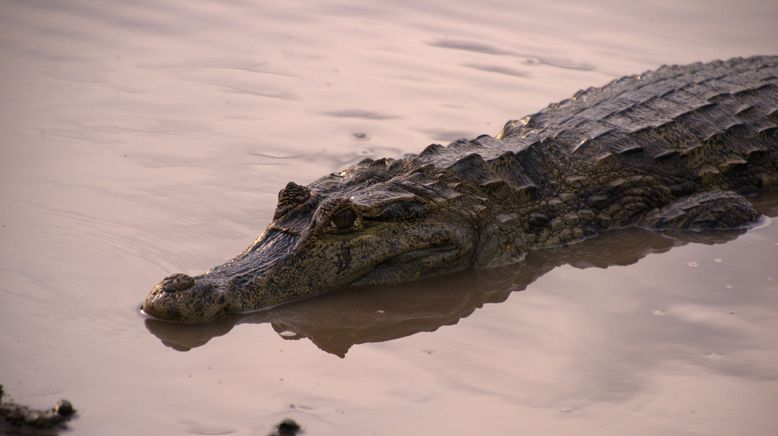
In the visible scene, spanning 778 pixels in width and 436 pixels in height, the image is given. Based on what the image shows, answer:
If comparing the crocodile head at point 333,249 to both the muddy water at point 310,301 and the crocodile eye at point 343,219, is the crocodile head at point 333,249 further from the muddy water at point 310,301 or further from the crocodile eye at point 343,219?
the muddy water at point 310,301

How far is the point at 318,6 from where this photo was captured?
42.7 ft

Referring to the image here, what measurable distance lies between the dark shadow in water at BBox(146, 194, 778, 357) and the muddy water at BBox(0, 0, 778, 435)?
0.8 inches

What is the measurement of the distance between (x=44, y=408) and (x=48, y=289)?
1.41 meters

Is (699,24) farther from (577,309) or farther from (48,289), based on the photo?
(48,289)

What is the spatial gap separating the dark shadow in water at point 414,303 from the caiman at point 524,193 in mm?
82

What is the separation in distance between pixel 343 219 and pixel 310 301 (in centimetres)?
55

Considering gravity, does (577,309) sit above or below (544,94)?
below

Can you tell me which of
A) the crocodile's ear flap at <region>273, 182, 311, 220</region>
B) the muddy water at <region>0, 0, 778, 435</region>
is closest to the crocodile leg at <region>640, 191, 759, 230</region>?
the muddy water at <region>0, 0, 778, 435</region>

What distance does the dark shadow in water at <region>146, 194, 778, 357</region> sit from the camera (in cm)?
584

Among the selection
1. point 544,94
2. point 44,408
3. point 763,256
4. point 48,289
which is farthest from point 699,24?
point 44,408

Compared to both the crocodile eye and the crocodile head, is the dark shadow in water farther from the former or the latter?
the crocodile eye

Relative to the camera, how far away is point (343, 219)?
21.0 feet

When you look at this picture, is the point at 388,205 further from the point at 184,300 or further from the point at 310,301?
the point at 184,300

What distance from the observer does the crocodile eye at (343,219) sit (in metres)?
6.39
